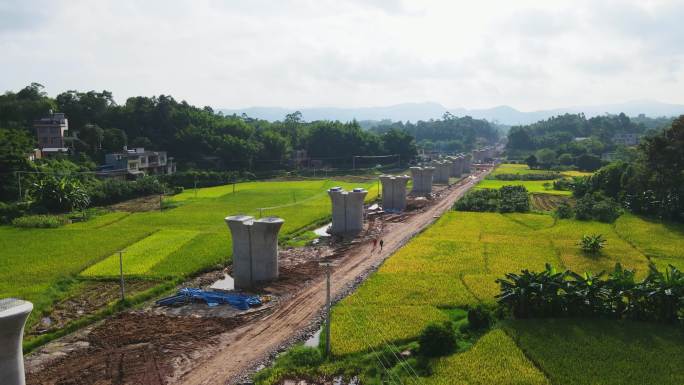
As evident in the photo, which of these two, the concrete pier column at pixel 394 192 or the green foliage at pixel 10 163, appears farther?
the concrete pier column at pixel 394 192

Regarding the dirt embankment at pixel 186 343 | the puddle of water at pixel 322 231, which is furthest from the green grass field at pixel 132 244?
the dirt embankment at pixel 186 343

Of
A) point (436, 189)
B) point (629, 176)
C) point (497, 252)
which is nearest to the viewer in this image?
point (497, 252)

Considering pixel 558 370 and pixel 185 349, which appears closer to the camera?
pixel 558 370

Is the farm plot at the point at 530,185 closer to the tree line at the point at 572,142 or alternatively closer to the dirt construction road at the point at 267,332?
the tree line at the point at 572,142

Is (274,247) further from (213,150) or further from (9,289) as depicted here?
(213,150)

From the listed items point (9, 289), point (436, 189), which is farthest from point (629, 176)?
point (9, 289)

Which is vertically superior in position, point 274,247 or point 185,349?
point 274,247
